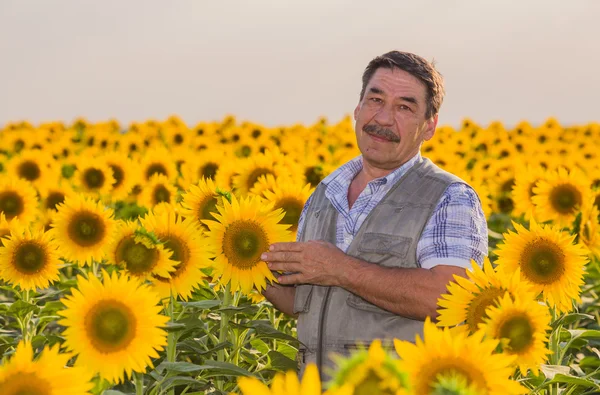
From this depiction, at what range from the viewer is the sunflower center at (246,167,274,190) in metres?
8.38

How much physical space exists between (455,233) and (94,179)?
23.4ft

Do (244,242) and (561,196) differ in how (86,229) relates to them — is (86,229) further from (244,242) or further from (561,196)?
Answer: (561,196)

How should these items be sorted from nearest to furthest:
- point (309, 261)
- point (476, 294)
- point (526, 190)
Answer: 1. point (476, 294)
2. point (309, 261)
3. point (526, 190)

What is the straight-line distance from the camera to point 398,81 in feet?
16.5

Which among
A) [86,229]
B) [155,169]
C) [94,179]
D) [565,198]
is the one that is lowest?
[86,229]

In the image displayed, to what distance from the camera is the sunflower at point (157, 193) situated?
32.1 feet

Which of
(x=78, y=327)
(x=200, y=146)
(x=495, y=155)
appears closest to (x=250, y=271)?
(x=78, y=327)

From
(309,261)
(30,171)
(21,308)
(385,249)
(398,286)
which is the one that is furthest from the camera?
(30,171)

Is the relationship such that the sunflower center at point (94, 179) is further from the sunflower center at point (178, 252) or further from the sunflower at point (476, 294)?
the sunflower at point (476, 294)

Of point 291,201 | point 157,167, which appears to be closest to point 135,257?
point 291,201

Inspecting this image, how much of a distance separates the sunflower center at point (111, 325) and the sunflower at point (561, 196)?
5517mm

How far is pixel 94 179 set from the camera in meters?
10.9

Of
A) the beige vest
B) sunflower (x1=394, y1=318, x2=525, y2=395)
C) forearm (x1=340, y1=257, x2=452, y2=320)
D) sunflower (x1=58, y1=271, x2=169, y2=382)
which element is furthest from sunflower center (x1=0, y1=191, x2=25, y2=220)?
sunflower (x1=394, y1=318, x2=525, y2=395)

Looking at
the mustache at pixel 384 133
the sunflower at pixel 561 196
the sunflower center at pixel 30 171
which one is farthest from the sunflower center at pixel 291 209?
the sunflower center at pixel 30 171
